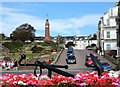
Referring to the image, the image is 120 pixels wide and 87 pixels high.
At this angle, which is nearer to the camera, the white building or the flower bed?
the flower bed

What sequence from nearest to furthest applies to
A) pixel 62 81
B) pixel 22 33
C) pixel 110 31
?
pixel 62 81 < pixel 110 31 < pixel 22 33

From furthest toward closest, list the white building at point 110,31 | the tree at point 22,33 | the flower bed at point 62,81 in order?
the tree at point 22,33 → the white building at point 110,31 → the flower bed at point 62,81

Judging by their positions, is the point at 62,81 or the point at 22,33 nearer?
the point at 62,81

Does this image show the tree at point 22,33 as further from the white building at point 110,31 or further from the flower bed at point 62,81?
the flower bed at point 62,81

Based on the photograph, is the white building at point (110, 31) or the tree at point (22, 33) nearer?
the white building at point (110, 31)

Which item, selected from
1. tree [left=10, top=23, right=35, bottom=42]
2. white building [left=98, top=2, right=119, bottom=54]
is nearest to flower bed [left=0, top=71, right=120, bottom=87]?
white building [left=98, top=2, right=119, bottom=54]

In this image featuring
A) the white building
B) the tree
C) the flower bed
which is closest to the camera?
the flower bed

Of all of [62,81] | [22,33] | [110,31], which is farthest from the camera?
[22,33]

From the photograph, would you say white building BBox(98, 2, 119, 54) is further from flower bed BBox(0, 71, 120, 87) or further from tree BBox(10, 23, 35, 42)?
flower bed BBox(0, 71, 120, 87)

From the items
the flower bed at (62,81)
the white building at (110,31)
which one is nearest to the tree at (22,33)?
the white building at (110,31)

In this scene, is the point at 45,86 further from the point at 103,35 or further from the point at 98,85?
the point at 103,35

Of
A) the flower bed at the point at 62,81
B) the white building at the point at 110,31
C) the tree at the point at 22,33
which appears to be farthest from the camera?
the tree at the point at 22,33

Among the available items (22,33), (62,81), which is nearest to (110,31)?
(22,33)

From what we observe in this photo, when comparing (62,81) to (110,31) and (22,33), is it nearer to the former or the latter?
(110,31)
